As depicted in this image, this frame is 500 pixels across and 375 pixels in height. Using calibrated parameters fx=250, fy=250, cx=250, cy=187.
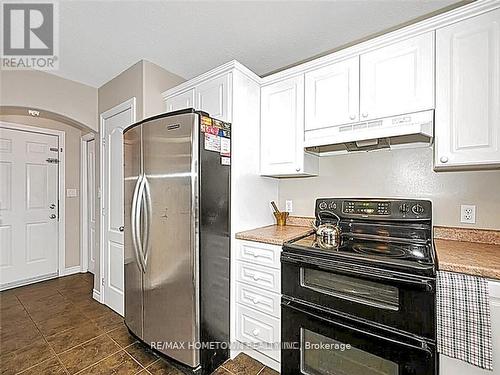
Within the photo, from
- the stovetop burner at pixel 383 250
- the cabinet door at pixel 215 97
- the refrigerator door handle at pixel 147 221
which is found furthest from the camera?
the cabinet door at pixel 215 97

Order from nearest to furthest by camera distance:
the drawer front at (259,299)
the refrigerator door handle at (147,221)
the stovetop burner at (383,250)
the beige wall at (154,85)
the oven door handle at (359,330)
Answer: the oven door handle at (359,330), the stovetop burner at (383,250), the drawer front at (259,299), the refrigerator door handle at (147,221), the beige wall at (154,85)

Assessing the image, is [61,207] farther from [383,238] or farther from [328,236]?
[383,238]

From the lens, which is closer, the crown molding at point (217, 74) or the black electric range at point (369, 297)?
the black electric range at point (369, 297)

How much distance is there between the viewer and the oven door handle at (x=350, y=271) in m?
1.20

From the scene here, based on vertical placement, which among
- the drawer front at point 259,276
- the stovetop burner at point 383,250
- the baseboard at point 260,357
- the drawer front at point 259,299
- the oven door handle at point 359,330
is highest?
the stovetop burner at point 383,250

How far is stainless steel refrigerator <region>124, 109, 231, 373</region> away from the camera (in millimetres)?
1682

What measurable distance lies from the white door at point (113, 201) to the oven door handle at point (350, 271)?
193 cm

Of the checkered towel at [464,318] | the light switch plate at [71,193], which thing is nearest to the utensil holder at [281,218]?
the checkered towel at [464,318]

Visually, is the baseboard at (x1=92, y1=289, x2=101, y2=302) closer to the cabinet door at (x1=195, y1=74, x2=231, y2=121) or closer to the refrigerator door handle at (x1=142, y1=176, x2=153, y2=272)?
the refrigerator door handle at (x1=142, y1=176, x2=153, y2=272)

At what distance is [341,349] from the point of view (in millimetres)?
1420

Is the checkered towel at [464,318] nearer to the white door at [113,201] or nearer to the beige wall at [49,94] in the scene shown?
the white door at [113,201]

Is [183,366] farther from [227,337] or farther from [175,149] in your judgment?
[175,149]

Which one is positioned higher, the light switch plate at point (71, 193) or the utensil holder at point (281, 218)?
the light switch plate at point (71, 193)

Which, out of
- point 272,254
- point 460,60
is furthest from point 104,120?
point 460,60
